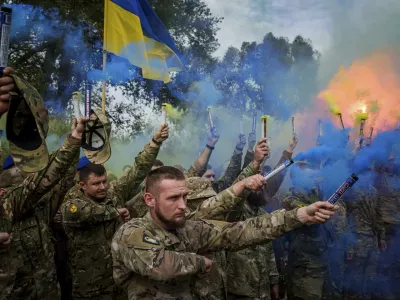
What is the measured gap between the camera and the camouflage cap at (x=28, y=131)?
241 centimetres

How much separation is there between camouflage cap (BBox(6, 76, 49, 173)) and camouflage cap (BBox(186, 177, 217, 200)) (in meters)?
2.20

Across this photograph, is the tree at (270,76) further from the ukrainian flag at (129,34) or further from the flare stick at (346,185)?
the flare stick at (346,185)

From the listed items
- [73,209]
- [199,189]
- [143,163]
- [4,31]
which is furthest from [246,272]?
[4,31]

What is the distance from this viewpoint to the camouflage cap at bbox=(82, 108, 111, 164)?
400 cm

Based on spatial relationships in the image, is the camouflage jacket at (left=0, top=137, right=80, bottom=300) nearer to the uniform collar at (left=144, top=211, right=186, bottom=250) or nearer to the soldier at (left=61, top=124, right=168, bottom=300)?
the soldier at (left=61, top=124, right=168, bottom=300)

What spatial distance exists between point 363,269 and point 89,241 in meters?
5.22

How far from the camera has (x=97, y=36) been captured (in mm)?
13180

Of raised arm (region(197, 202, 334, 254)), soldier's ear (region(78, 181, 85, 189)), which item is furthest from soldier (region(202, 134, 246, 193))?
raised arm (region(197, 202, 334, 254))

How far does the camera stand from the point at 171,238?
2896 millimetres

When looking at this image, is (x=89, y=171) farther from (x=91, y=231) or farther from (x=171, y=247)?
(x=171, y=247)

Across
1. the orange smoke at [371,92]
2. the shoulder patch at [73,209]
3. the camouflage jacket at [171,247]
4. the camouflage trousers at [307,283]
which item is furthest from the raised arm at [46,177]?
the orange smoke at [371,92]

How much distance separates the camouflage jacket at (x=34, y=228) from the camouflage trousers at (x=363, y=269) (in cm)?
542

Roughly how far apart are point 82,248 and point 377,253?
18.1ft

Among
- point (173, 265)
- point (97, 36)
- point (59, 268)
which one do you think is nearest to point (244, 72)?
point (97, 36)
